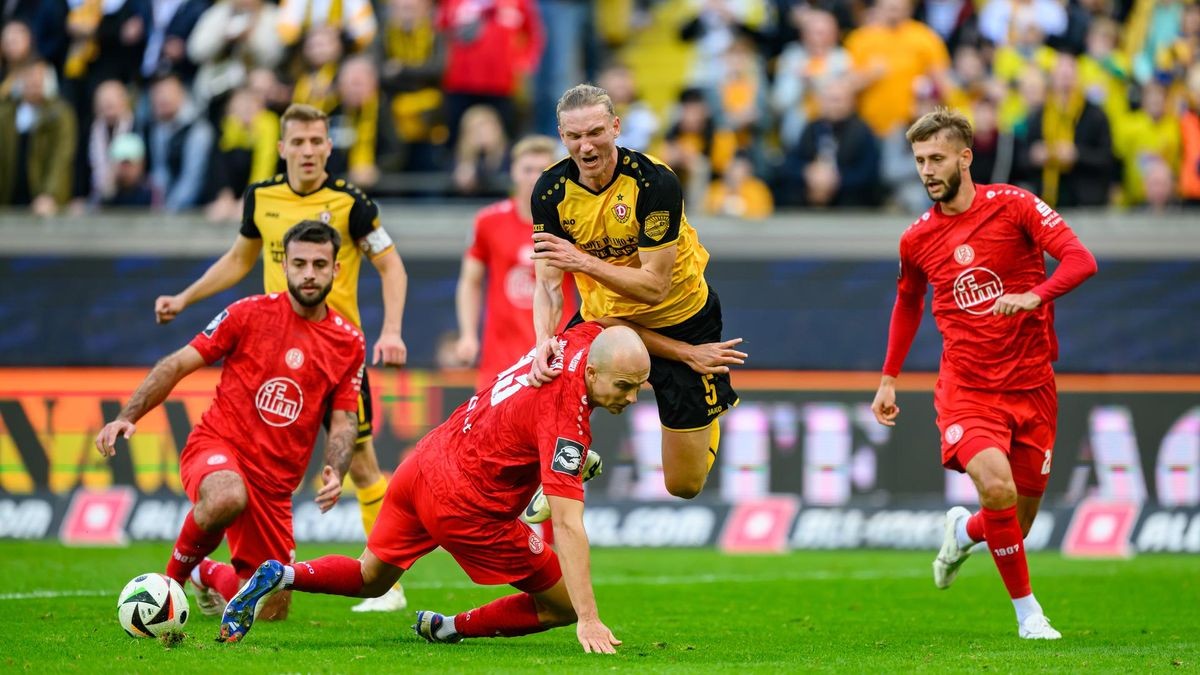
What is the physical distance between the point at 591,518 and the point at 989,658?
7.54 m

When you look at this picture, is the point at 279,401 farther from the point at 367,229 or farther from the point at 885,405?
the point at 885,405

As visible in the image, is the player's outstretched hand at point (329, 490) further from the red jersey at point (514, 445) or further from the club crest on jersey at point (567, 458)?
the club crest on jersey at point (567, 458)

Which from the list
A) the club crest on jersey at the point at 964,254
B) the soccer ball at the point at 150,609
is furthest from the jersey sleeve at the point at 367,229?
the club crest on jersey at the point at 964,254

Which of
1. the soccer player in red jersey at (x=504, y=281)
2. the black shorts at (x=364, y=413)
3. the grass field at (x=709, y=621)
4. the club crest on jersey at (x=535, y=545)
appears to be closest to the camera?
the grass field at (x=709, y=621)

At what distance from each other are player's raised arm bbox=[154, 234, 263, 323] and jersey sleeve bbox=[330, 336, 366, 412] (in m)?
1.21

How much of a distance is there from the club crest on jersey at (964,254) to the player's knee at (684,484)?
1.93 metres

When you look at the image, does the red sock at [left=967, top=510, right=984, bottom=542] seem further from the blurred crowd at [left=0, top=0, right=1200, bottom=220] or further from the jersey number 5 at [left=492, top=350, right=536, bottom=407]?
the blurred crowd at [left=0, top=0, right=1200, bottom=220]

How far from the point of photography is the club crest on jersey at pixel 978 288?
364 inches

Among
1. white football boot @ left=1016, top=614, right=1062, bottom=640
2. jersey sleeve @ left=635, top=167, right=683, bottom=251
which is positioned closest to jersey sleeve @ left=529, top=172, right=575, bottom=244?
jersey sleeve @ left=635, top=167, right=683, bottom=251

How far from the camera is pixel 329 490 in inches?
→ 316

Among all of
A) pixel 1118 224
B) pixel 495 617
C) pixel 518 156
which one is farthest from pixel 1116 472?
pixel 495 617

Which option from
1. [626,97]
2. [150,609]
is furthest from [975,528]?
[626,97]

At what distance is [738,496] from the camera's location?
1536 cm

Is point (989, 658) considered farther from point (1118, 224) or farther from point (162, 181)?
point (162, 181)
